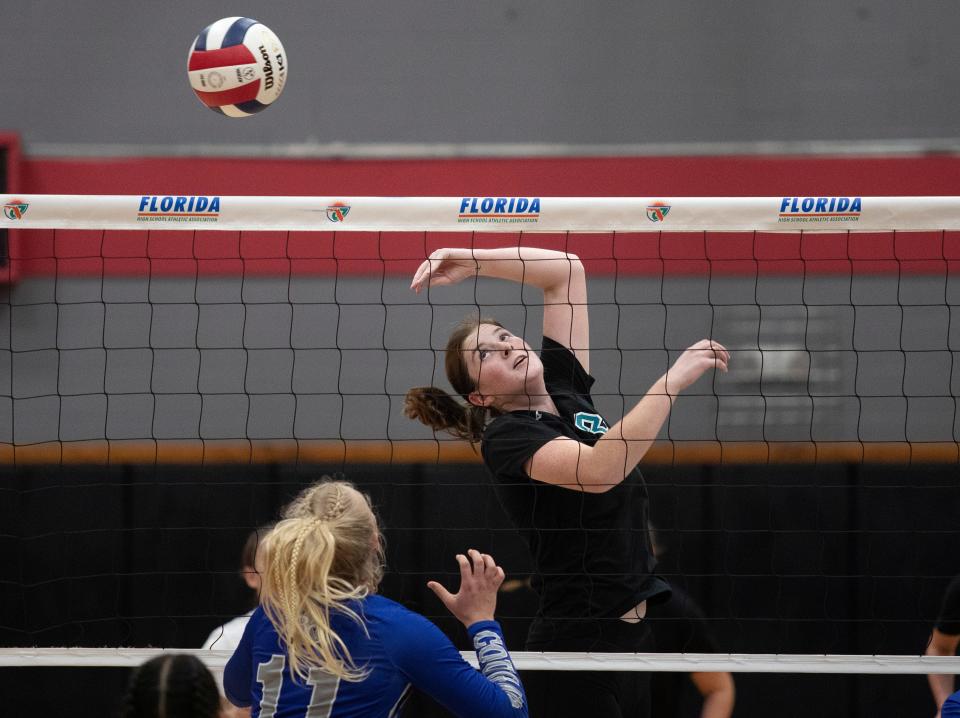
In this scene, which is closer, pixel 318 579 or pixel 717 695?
pixel 318 579

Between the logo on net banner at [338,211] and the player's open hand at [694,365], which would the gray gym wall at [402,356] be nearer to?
the logo on net banner at [338,211]

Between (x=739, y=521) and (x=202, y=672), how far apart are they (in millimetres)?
3704

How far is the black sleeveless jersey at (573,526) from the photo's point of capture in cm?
260

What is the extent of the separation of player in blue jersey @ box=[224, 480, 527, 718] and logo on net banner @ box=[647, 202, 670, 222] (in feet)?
4.46

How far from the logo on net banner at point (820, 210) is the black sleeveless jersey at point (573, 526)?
2.69 ft

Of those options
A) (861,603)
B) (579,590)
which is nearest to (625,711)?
(579,590)

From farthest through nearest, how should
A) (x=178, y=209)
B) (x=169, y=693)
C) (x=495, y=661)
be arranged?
1. (x=178, y=209)
2. (x=495, y=661)
3. (x=169, y=693)

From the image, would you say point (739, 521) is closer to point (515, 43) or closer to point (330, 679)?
point (515, 43)

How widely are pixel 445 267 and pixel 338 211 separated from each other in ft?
1.15

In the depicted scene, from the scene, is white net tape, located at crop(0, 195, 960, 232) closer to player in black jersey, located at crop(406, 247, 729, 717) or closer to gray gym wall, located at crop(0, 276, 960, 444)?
player in black jersey, located at crop(406, 247, 729, 717)

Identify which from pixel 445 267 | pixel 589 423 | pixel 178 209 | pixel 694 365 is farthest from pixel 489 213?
pixel 178 209

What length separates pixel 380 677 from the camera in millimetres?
1854

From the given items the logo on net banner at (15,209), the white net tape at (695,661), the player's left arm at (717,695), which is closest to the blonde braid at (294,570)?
the white net tape at (695,661)

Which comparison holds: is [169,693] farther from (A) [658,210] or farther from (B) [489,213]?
(A) [658,210]
